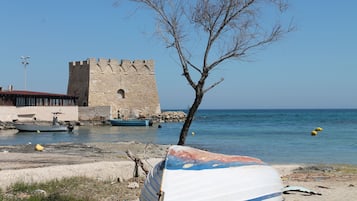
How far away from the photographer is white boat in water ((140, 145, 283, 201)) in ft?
20.0

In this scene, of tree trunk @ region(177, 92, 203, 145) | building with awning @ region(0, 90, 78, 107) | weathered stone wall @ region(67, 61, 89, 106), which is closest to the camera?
tree trunk @ region(177, 92, 203, 145)

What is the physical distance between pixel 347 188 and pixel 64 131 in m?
28.4

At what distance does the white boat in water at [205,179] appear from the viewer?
20.0 ft

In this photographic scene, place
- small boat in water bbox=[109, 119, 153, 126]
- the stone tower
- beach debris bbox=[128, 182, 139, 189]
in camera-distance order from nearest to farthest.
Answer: beach debris bbox=[128, 182, 139, 189] < small boat in water bbox=[109, 119, 153, 126] < the stone tower

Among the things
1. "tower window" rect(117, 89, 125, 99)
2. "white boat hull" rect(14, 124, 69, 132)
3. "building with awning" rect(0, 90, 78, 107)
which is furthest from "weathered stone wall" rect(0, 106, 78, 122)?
"tower window" rect(117, 89, 125, 99)

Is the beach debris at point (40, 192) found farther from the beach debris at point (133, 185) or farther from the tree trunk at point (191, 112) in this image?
the tree trunk at point (191, 112)

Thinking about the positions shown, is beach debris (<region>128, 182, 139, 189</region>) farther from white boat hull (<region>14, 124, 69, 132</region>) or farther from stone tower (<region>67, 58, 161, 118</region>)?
stone tower (<region>67, 58, 161, 118</region>)

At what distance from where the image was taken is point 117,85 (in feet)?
167

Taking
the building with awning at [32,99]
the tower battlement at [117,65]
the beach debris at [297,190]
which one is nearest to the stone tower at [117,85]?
the tower battlement at [117,65]

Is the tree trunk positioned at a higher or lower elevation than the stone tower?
lower

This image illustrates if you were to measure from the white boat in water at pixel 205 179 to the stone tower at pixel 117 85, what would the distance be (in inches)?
1695

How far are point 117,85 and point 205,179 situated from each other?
149 feet

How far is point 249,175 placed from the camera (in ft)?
22.1

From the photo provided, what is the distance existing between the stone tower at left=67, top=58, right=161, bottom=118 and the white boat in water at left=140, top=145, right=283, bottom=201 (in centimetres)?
4306
